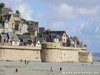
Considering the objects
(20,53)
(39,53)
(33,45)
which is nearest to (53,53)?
(39,53)

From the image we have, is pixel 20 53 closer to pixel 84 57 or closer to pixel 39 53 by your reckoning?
pixel 39 53

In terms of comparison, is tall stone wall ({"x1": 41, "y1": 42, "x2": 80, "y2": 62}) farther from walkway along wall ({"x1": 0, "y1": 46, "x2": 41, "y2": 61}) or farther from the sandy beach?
the sandy beach

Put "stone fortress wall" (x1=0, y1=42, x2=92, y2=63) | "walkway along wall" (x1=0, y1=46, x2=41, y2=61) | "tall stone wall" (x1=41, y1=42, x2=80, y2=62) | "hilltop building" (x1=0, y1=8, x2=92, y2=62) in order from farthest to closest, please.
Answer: "tall stone wall" (x1=41, y1=42, x2=80, y2=62) → "hilltop building" (x1=0, y1=8, x2=92, y2=62) → "stone fortress wall" (x1=0, y1=42, x2=92, y2=63) → "walkway along wall" (x1=0, y1=46, x2=41, y2=61)

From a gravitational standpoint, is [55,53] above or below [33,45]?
below

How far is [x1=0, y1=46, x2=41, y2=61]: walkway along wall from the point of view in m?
73.6

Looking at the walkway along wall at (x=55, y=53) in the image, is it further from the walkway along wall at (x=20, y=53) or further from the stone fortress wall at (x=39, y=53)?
the walkway along wall at (x=20, y=53)

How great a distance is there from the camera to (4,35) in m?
82.8

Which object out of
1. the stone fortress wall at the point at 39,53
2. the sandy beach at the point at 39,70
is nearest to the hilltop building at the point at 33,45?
the stone fortress wall at the point at 39,53

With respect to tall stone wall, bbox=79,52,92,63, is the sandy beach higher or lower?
lower

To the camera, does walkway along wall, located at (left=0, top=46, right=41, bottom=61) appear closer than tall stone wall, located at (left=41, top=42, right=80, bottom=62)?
Yes

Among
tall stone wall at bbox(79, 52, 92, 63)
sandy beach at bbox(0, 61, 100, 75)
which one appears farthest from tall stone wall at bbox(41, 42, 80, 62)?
sandy beach at bbox(0, 61, 100, 75)

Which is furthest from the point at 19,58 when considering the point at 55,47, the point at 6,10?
the point at 6,10

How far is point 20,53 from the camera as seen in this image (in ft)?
250

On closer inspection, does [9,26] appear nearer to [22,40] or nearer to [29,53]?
[22,40]
